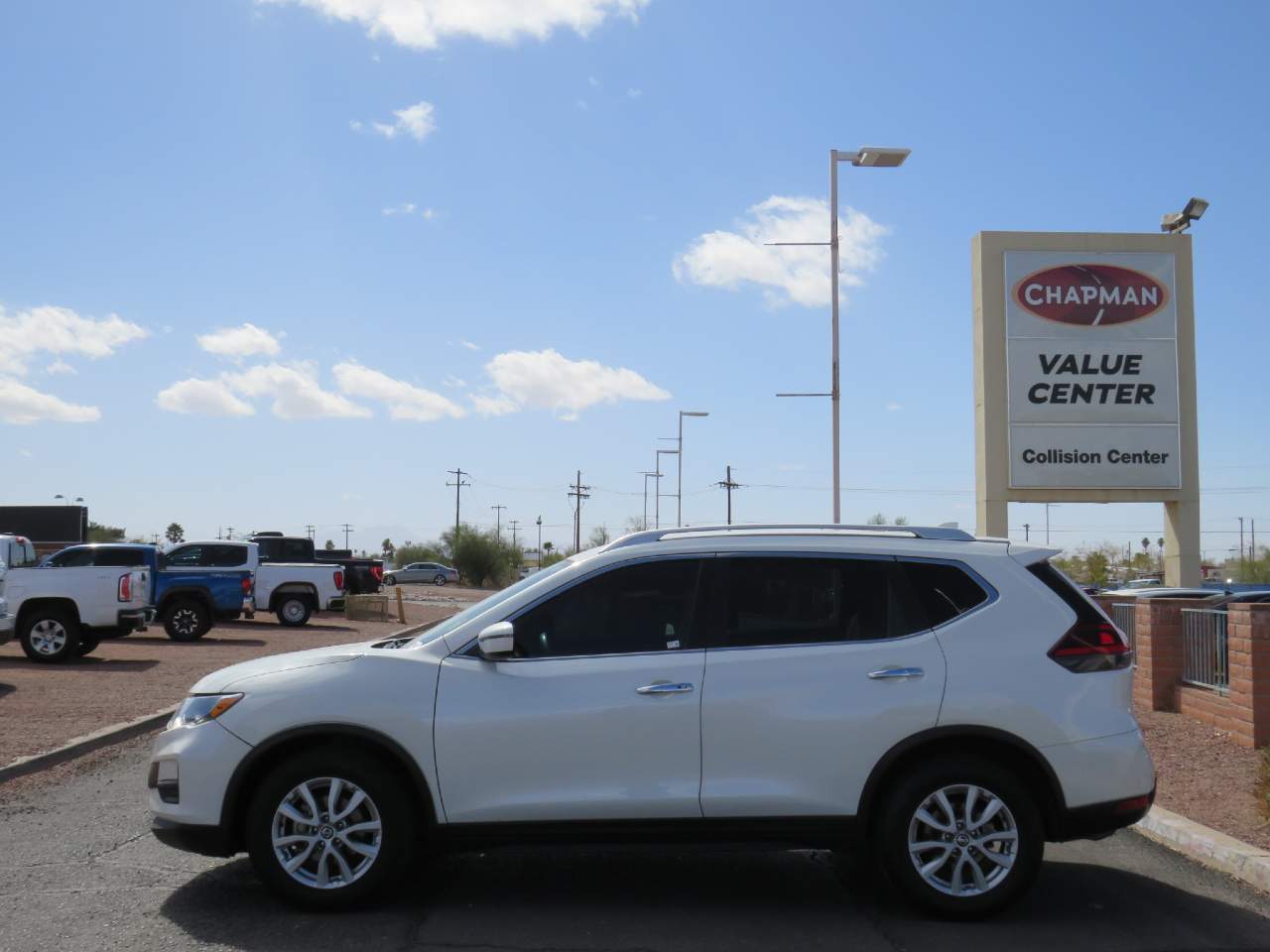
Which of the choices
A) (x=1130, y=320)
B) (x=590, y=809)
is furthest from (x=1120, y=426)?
(x=590, y=809)

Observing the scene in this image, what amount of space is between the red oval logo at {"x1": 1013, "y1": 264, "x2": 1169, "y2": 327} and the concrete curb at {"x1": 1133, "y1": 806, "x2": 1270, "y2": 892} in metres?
17.7

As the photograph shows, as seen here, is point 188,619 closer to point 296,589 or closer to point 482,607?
point 296,589

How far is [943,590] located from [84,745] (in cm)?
825

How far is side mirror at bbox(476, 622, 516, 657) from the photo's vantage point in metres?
5.89

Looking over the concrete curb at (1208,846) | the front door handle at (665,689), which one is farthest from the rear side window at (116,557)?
the concrete curb at (1208,846)

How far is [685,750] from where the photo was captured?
5887 millimetres

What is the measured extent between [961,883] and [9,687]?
1331 cm

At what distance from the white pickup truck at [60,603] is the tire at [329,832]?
1485cm

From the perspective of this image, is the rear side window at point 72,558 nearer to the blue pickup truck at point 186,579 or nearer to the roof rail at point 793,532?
the blue pickup truck at point 186,579

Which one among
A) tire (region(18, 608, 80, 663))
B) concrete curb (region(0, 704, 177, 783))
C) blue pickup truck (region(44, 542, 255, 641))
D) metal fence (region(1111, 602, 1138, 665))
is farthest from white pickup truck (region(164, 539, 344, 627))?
metal fence (region(1111, 602, 1138, 665))

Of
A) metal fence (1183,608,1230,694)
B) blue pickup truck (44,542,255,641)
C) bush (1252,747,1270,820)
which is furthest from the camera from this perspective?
blue pickup truck (44,542,255,641)

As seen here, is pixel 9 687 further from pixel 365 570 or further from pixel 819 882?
pixel 365 570

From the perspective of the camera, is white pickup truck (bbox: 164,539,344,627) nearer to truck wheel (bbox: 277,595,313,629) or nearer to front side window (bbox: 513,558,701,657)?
truck wheel (bbox: 277,595,313,629)

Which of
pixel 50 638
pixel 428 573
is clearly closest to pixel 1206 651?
pixel 50 638
